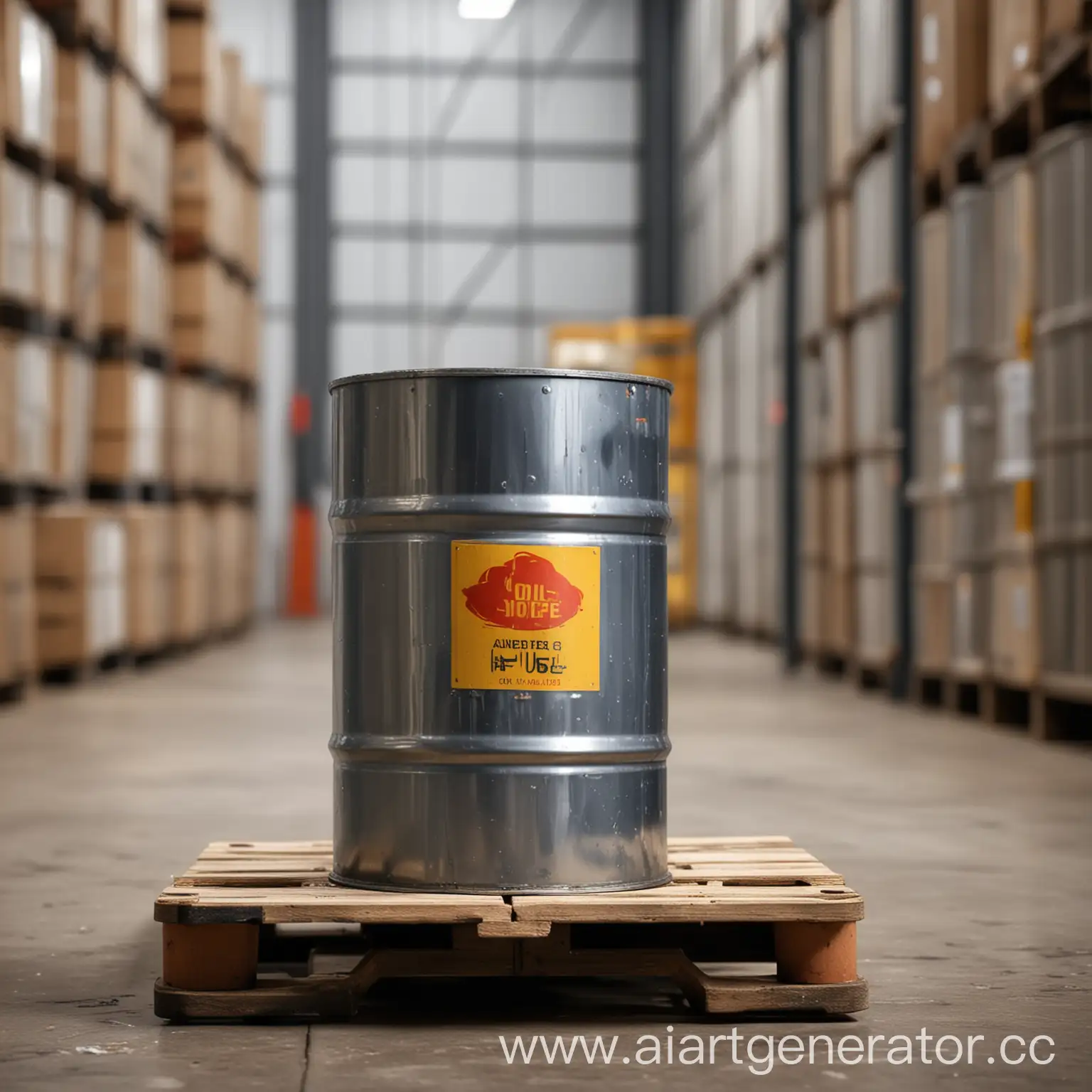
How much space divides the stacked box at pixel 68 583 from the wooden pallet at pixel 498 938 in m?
6.91

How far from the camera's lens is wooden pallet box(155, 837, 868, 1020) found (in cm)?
272

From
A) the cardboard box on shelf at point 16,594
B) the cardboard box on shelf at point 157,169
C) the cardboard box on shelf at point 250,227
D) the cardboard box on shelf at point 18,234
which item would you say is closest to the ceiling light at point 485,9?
the cardboard box on shelf at point 250,227

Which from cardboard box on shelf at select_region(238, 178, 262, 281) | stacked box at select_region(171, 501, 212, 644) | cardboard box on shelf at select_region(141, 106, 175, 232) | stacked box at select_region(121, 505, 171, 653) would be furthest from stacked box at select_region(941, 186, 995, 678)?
cardboard box on shelf at select_region(238, 178, 262, 281)

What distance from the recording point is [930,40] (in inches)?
336

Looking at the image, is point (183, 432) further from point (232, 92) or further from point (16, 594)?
point (16, 594)

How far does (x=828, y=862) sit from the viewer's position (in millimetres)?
4270

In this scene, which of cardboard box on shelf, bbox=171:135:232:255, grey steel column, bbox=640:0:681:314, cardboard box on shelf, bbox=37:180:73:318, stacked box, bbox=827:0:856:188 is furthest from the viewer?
grey steel column, bbox=640:0:681:314

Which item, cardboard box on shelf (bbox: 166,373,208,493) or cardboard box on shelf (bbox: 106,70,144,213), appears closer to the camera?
cardboard box on shelf (bbox: 106,70,144,213)

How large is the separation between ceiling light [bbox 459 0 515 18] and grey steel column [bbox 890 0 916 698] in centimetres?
945

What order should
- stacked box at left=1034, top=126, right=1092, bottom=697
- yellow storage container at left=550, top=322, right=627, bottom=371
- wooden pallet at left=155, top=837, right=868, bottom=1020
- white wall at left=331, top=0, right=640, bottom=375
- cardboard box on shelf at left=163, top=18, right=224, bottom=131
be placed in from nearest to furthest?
wooden pallet at left=155, top=837, right=868, bottom=1020
stacked box at left=1034, top=126, right=1092, bottom=697
cardboard box on shelf at left=163, top=18, right=224, bottom=131
yellow storage container at left=550, top=322, right=627, bottom=371
white wall at left=331, top=0, right=640, bottom=375

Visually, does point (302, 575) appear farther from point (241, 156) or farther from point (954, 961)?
point (954, 961)

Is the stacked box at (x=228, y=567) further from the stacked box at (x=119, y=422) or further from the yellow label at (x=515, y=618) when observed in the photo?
the yellow label at (x=515, y=618)

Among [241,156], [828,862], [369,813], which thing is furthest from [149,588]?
[369,813]

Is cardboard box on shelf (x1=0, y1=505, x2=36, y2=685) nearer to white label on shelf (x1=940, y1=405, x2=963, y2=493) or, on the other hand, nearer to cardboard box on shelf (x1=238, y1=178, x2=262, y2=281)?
white label on shelf (x1=940, y1=405, x2=963, y2=493)
